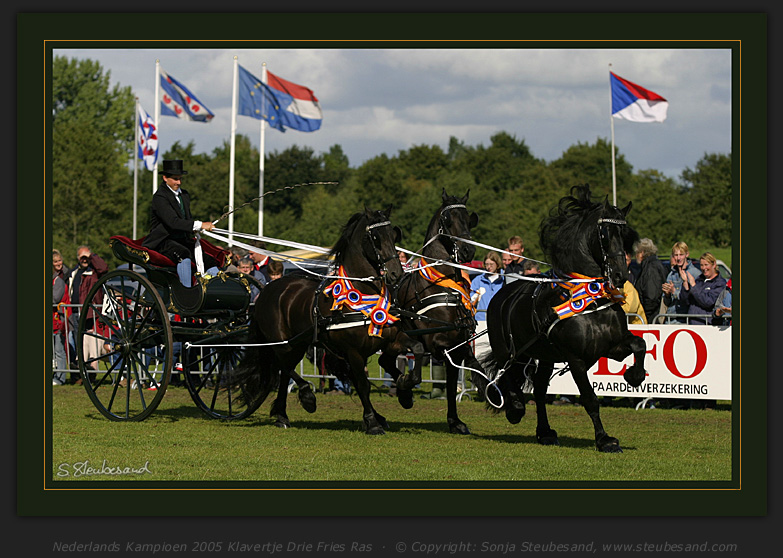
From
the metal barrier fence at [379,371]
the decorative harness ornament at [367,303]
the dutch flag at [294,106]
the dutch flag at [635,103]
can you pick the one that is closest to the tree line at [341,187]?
the dutch flag at [294,106]

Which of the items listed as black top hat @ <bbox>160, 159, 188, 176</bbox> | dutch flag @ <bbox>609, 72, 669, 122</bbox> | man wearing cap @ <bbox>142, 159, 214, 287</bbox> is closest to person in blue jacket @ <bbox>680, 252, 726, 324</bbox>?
man wearing cap @ <bbox>142, 159, 214, 287</bbox>

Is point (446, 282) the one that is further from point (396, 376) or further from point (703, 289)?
point (703, 289)

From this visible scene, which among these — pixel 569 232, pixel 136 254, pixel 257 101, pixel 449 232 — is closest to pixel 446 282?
pixel 449 232

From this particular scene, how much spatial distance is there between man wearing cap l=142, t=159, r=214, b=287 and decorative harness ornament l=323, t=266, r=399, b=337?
1.73 m

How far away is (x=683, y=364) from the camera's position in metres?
14.0

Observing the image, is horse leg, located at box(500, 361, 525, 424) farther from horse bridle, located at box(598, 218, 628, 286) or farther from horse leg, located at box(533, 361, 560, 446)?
horse bridle, located at box(598, 218, 628, 286)

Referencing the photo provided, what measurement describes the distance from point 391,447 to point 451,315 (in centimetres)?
187

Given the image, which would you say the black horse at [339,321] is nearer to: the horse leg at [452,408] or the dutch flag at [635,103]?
the horse leg at [452,408]
